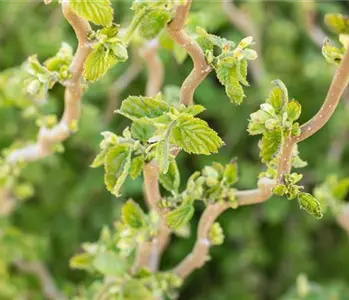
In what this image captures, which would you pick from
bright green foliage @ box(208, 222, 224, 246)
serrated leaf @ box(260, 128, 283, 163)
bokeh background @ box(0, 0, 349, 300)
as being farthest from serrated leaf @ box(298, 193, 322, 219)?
bokeh background @ box(0, 0, 349, 300)

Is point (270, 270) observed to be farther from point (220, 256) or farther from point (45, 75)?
point (45, 75)

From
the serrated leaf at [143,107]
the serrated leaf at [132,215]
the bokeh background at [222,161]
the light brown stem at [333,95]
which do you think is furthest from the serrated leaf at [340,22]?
the bokeh background at [222,161]

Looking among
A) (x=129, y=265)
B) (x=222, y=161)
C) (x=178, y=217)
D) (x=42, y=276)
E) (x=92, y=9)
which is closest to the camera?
(x=92, y=9)

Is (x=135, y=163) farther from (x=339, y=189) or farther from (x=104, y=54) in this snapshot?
(x=339, y=189)

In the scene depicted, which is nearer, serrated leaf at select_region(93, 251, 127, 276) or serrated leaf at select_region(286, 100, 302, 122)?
serrated leaf at select_region(286, 100, 302, 122)

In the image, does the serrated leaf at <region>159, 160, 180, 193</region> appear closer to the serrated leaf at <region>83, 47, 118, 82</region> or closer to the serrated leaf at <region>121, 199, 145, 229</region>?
the serrated leaf at <region>121, 199, 145, 229</region>

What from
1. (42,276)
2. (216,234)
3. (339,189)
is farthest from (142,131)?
(42,276)

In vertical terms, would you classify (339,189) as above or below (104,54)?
below
